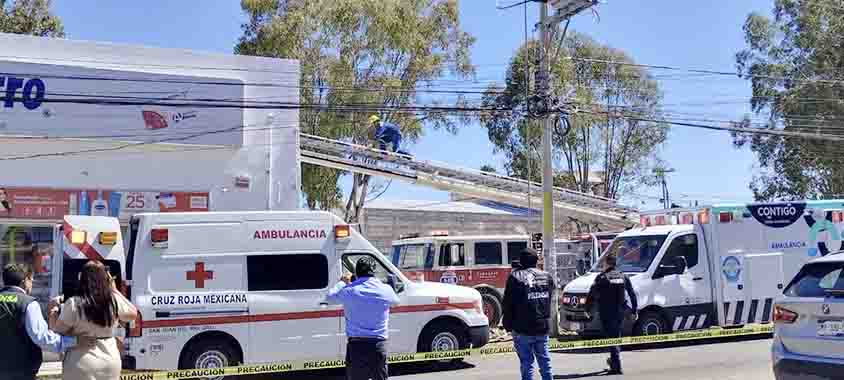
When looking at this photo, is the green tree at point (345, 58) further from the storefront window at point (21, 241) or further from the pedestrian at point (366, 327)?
the pedestrian at point (366, 327)

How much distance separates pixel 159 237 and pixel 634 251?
8.51 meters

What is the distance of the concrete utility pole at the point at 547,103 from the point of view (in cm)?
1612

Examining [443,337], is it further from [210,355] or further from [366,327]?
[366,327]

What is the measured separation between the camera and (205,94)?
1789 centimetres

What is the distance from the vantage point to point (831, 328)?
7.09m

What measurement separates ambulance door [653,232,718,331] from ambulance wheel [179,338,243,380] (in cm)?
743

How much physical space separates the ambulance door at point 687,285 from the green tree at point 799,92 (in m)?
20.9

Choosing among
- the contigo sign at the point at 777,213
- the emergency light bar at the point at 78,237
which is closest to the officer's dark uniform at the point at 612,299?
the contigo sign at the point at 777,213

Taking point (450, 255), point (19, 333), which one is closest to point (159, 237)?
point (19, 333)

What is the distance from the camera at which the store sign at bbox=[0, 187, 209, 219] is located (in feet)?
53.8

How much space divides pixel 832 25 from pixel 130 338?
33427 mm

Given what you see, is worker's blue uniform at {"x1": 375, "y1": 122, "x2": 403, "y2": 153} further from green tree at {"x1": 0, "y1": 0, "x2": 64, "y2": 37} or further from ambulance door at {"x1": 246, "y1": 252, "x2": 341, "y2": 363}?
green tree at {"x1": 0, "y1": 0, "x2": 64, "y2": 37}

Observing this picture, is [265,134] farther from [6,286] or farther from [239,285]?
[6,286]

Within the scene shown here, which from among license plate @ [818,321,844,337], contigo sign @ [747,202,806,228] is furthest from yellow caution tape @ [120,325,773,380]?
contigo sign @ [747,202,806,228]
